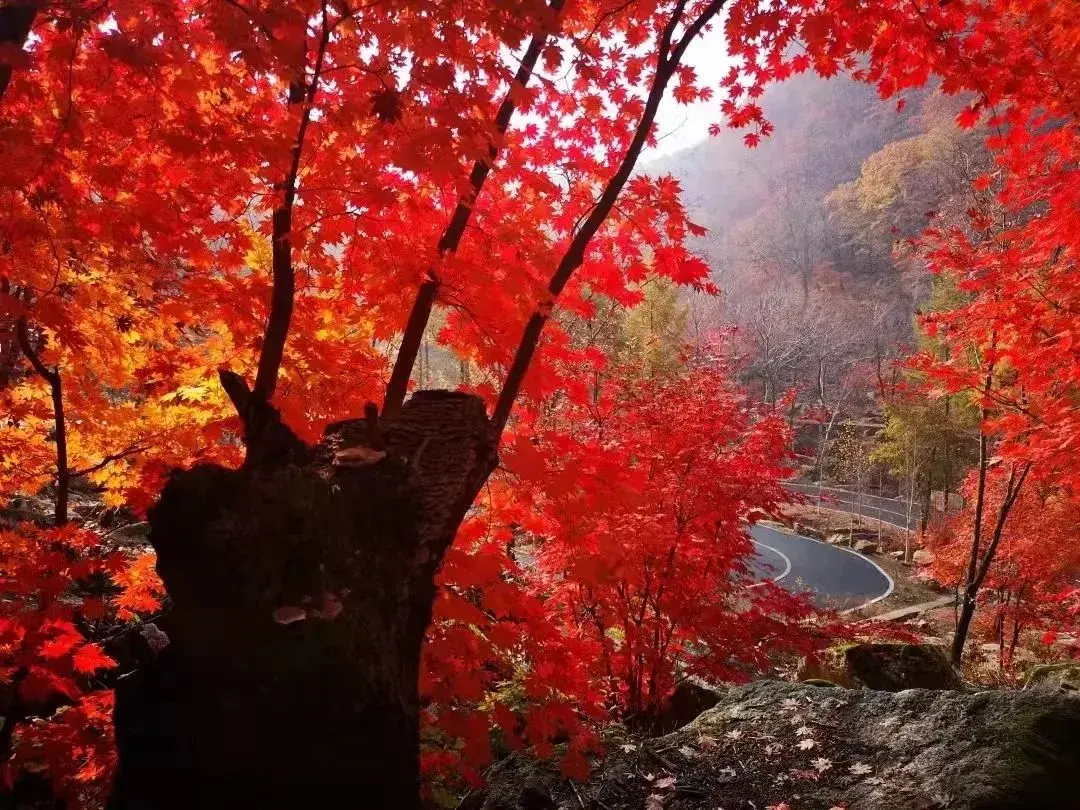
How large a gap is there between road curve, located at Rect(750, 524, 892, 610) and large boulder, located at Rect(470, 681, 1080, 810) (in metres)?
9.96

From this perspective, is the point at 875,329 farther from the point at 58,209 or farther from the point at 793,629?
the point at 58,209

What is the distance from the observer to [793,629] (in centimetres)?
559

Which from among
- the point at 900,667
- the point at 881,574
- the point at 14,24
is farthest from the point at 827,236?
the point at 14,24

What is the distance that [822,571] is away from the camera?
703 inches

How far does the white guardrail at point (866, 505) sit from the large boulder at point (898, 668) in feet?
55.5

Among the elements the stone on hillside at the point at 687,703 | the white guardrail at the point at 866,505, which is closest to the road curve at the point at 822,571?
the white guardrail at the point at 866,505

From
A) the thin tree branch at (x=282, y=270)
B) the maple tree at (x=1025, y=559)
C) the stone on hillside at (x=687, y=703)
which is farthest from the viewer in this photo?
the maple tree at (x=1025, y=559)

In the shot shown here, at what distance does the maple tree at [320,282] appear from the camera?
7.32 ft

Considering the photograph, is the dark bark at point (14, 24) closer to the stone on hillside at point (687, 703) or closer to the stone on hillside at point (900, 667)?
the stone on hillside at point (687, 703)

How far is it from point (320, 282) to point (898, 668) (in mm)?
7739

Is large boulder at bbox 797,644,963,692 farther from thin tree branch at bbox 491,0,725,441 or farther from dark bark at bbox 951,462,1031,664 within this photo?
thin tree branch at bbox 491,0,725,441

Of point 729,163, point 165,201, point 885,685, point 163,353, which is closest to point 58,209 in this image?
point 165,201

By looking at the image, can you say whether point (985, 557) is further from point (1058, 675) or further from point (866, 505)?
point (866, 505)

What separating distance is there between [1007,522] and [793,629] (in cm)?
731
